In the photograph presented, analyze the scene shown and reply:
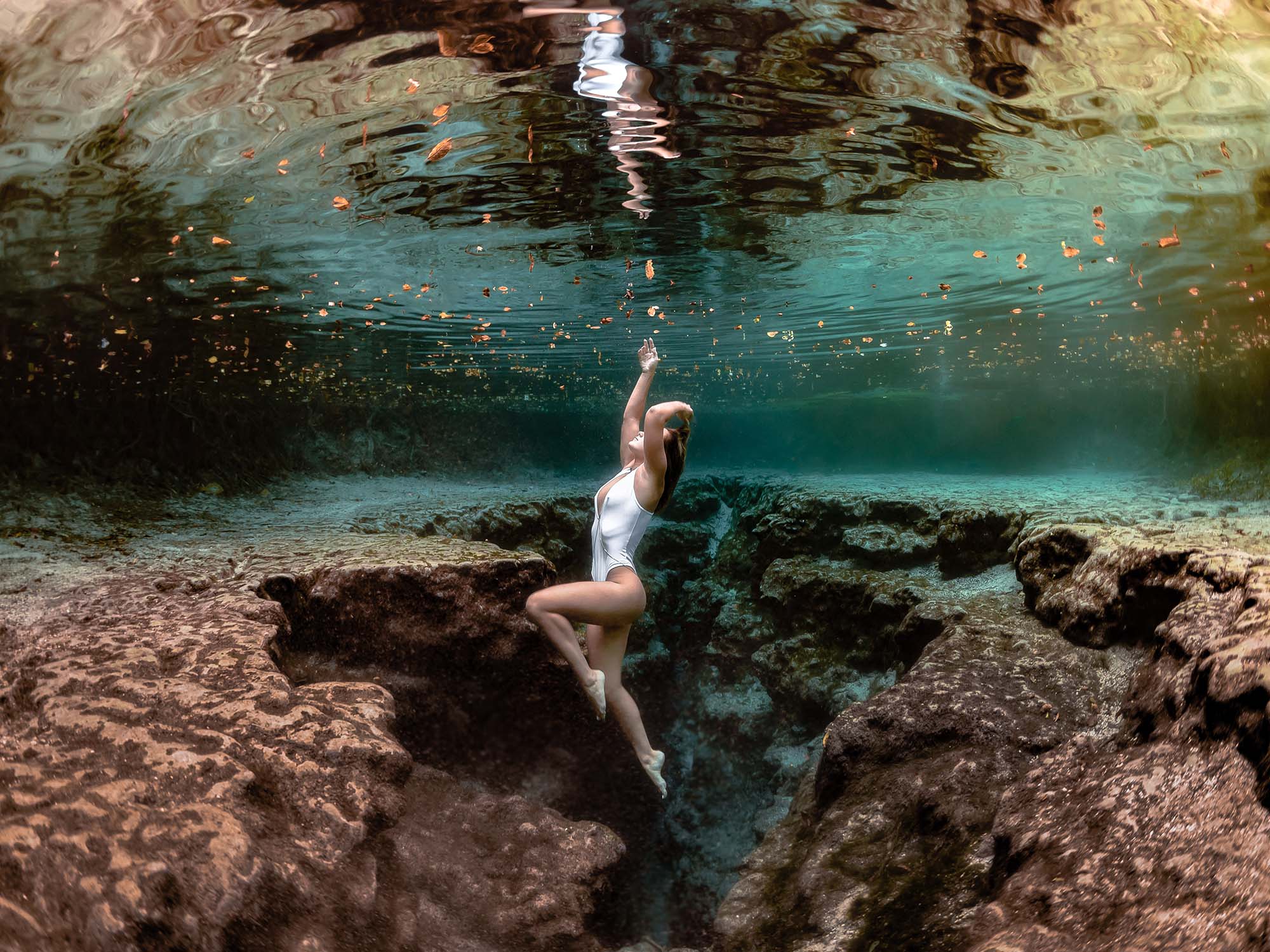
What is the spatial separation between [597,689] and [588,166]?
7.14 metres

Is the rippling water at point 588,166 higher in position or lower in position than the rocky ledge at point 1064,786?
higher

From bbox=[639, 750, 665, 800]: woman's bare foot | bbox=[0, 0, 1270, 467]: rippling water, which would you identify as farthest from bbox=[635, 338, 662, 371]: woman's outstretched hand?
bbox=[639, 750, 665, 800]: woman's bare foot

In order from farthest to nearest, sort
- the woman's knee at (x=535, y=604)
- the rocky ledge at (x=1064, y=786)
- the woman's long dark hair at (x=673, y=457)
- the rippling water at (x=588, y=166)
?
the rippling water at (x=588, y=166) < the woman's long dark hair at (x=673, y=457) < the woman's knee at (x=535, y=604) < the rocky ledge at (x=1064, y=786)

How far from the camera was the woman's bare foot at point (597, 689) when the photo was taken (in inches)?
200

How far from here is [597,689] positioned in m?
5.11

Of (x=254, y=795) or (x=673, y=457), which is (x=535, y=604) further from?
(x=254, y=795)

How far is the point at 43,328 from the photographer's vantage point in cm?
1521

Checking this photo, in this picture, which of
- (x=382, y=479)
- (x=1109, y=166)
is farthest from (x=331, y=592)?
(x=382, y=479)

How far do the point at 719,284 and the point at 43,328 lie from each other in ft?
49.9

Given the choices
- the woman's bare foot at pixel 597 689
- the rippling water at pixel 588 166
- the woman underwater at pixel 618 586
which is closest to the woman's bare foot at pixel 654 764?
the woman underwater at pixel 618 586

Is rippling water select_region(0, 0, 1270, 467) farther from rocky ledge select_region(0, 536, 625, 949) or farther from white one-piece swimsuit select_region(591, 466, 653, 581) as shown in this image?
rocky ledge select_region(0, 536, 625, 949)

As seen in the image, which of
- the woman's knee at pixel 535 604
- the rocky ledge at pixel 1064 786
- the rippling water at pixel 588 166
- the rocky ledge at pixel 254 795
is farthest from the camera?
the rippling water at pixel 588 166

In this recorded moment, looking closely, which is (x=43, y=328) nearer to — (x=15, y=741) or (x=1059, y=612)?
(x=15, y=741)

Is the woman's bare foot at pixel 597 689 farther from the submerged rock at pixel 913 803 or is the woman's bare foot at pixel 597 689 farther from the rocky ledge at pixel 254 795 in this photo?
the submerged rock at pixel 913 803
